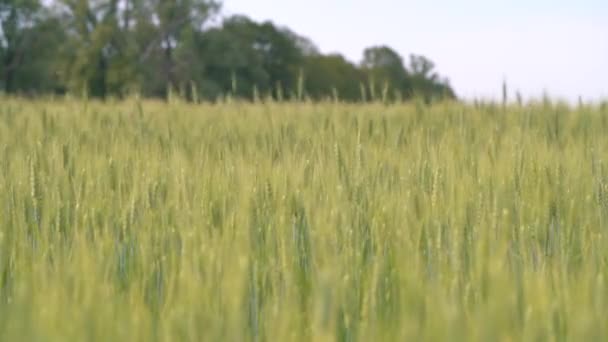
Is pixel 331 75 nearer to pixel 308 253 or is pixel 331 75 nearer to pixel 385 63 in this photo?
→ pixel 385 63

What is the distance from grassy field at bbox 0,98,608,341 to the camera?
87cm

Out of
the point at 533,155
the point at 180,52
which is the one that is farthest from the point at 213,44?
the point at 533,155

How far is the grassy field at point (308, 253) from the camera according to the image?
0.87m

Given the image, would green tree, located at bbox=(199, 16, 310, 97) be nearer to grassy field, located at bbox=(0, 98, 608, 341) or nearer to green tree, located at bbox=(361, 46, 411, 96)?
green tree, located at bbox=(361, 46, 411, 96)

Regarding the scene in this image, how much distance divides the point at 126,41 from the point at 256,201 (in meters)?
30.2

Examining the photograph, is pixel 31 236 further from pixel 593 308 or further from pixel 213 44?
pixel 213 44

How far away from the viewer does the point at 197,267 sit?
1135mm

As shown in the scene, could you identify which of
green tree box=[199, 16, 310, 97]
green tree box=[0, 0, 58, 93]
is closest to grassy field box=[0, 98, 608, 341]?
green tree box=[199, 16, 310, 97]

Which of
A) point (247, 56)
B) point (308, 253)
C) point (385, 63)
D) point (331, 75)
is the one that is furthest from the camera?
point (385, 63)

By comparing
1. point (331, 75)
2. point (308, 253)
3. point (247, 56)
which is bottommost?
point (308, 253)

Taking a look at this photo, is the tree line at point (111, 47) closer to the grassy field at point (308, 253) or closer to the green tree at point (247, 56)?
the green tree at point (247, 56)

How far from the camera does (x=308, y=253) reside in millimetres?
1434

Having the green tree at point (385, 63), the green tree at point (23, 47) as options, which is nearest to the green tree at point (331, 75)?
the green tree at point (385, 63)

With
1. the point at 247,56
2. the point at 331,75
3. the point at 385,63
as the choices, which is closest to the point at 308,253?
the point at 247,56
